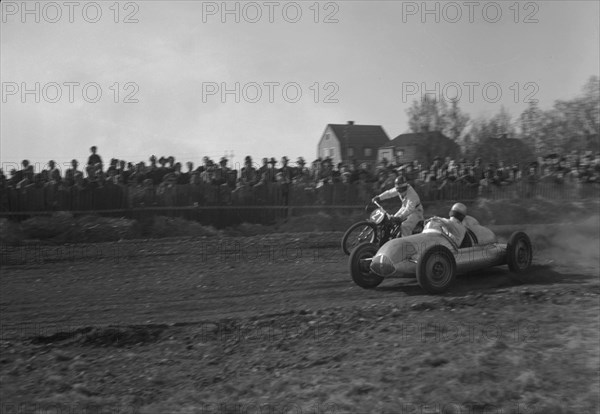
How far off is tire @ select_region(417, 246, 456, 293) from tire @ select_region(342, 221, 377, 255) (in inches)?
96.3

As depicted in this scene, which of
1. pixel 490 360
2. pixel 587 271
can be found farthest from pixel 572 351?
pixel 587 271

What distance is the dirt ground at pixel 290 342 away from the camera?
5.70 metres

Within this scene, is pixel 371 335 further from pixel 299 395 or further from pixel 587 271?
pixel 587 271

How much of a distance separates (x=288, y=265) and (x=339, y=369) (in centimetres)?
605

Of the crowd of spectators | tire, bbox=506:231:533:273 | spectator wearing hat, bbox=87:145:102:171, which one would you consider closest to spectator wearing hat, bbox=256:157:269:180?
the crowd of spectators

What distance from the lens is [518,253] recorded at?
36.2ft

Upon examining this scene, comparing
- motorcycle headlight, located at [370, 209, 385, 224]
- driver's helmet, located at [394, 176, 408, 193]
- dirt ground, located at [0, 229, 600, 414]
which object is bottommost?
dirt ground, located at [0, 229, 600, 414]

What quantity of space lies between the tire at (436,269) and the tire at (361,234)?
245cm

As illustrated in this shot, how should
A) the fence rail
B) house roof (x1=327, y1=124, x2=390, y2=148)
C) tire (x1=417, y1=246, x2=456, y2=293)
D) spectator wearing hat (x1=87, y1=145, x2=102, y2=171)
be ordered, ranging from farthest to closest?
house roof (x1=327, y1=124, x2=390, y2=148), spectator wearing hat (x1=87, y1=145, x2=102, y2=171), the fence rail, tire (x1=417, y1=246, x2=456, y2=293)

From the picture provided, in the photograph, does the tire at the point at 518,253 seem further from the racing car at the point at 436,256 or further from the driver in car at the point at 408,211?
the driver in car at the point at 408,211

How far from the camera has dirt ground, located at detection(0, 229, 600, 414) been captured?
224 inches

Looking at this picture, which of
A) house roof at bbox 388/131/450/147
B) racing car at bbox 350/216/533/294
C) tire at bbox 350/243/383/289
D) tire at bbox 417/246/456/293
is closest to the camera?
tire at bbox 417/246/456/293

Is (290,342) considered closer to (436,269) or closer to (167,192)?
(436,269)

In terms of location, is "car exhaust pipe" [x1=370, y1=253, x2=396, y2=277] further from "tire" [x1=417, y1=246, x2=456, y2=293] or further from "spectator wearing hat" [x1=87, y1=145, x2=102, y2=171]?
"spectator wearing hat" [x1=87, y1=145, x2=102, y2=171]
